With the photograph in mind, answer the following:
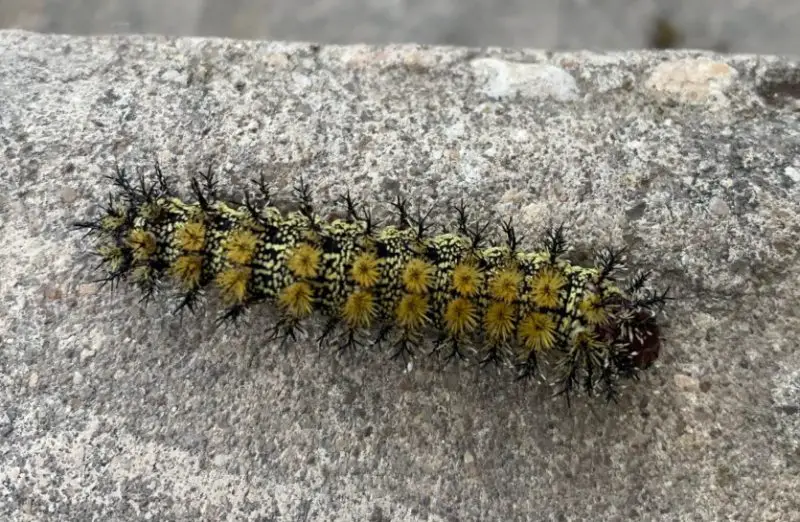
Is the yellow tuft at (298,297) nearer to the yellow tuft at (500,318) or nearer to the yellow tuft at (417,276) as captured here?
the yellow tuft at (417,276)

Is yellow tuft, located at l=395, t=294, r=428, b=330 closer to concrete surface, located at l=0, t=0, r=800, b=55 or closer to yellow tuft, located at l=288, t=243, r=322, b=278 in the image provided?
yellow tuft, located at l=288, t=243, r=322, b=278

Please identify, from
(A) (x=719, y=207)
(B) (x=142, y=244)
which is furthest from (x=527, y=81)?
(B) (x=142, y=244)

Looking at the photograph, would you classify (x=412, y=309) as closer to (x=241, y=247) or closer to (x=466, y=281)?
(x=466, y=281)

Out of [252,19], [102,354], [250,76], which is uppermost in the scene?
[252,19]

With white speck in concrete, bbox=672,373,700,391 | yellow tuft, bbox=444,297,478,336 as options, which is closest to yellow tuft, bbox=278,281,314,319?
yellow tuft, bbox=444,297,478,336

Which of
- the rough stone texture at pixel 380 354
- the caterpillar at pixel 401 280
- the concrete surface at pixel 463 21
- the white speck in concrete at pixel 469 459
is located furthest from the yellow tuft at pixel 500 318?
the concrete surface at pixel 463 21

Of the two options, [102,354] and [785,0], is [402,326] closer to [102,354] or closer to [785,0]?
[102,354]

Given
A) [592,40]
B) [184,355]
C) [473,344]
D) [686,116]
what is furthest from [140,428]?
[592,40]
